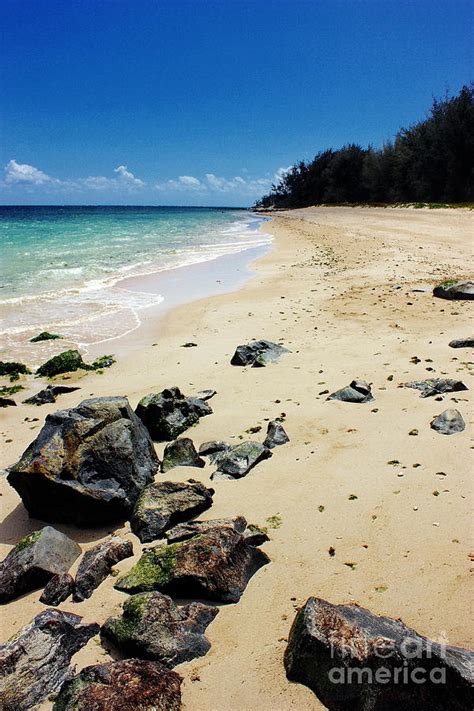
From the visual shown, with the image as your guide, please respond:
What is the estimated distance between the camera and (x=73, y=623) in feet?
10.8

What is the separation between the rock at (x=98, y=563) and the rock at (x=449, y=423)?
346cm

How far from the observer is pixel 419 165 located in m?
54.8

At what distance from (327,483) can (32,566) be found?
2649 millimetres

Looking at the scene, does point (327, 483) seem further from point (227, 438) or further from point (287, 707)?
point (287, 707)

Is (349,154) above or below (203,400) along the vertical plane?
above

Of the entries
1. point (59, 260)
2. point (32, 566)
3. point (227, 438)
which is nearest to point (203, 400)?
point (227, 438)

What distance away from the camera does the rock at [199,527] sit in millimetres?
3912

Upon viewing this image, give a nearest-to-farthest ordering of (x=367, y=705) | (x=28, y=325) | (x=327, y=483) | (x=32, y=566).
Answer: (x=367, y=705) → (x=32, y=566) → (x=327, y=483) → (x=28, y=325)

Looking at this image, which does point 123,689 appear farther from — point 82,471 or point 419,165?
point 419,165

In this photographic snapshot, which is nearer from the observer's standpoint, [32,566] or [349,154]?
[32,566]

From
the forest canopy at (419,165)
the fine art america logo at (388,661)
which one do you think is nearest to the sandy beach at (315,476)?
the fine art america logo at (388,661)

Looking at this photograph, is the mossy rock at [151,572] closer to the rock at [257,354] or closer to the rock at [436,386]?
the rock at [436,386]

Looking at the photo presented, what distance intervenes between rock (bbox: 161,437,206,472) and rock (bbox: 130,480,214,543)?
1.97 ft

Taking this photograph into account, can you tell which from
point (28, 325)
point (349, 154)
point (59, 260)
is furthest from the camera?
point (349, 154)
